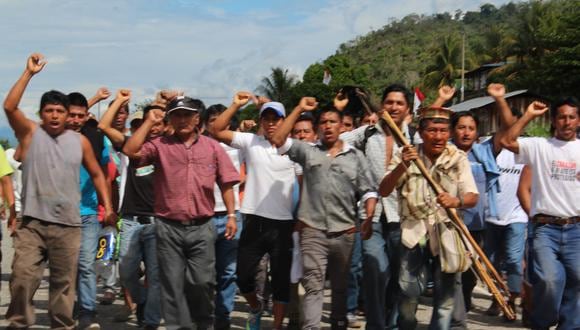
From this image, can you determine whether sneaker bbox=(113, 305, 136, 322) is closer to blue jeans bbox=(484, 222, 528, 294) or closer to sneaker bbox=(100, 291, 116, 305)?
sneaker bbox=(100, 291, 116, 305)

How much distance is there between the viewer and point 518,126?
699cm

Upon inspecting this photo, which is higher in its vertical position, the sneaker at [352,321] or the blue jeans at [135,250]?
the blue jeans at [135,250]

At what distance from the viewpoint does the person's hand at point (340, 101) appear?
7.79 metres

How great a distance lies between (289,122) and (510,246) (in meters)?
3.57

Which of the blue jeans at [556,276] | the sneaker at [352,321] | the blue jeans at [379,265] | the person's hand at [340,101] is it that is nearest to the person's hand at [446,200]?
the blue jeans at [379,265]

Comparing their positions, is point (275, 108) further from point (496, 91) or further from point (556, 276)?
point (556, 276)

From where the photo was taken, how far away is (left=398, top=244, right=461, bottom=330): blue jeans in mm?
6504

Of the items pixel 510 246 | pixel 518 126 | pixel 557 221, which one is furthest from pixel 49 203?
pixel 510 246

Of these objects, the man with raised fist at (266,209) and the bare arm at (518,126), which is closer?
the bare arm at (518,126)

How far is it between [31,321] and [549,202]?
167 inches

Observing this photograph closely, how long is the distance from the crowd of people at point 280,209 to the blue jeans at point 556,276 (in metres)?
0.01

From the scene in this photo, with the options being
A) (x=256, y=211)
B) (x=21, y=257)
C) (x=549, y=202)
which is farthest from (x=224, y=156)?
(x=549, y=202)

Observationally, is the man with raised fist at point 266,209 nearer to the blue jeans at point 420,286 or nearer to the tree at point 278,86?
the blue jeans at point 420,286

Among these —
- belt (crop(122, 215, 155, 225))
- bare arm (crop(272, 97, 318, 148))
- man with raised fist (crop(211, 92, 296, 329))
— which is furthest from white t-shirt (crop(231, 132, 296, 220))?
belt (crop(122, 215, 155, 225))
